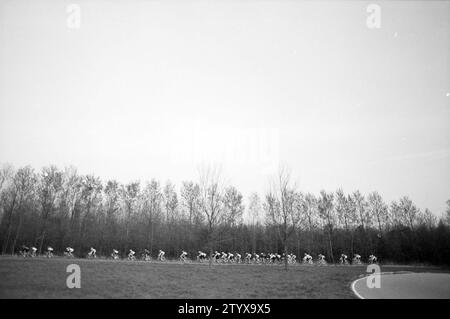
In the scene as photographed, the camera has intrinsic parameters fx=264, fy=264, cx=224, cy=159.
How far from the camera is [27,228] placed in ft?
125

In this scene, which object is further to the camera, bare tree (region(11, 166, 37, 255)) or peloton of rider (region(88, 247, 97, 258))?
bare tree (region(11, 166, 37, 255))

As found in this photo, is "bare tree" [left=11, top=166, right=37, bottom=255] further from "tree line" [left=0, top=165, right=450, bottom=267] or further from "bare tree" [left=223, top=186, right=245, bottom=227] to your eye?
"bare tree" [left=223, top=186, right=245, bottom=227]

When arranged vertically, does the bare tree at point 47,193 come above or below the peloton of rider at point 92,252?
above

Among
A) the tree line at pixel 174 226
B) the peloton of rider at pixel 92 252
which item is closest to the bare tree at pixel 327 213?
the tree line at pixel 174 226

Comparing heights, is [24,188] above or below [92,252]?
above

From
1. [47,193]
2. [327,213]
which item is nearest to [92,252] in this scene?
[47,193]

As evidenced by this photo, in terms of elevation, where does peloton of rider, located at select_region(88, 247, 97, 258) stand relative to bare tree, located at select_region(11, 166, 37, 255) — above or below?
below

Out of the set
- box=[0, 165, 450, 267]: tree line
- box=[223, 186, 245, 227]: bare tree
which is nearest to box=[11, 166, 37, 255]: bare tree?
box=[0, 165, 450, 267]: tree line

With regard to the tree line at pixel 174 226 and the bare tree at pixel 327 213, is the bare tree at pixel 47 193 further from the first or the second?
the bare tree at pixel 327 213

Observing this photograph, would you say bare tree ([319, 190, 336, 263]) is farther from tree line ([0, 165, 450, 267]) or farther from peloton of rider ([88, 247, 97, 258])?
peloton of rider ([88, 247, 97, 258])

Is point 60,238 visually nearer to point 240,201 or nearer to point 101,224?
point 101,224

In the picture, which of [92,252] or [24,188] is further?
[24,188]

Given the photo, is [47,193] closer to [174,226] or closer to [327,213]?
[174,226]
